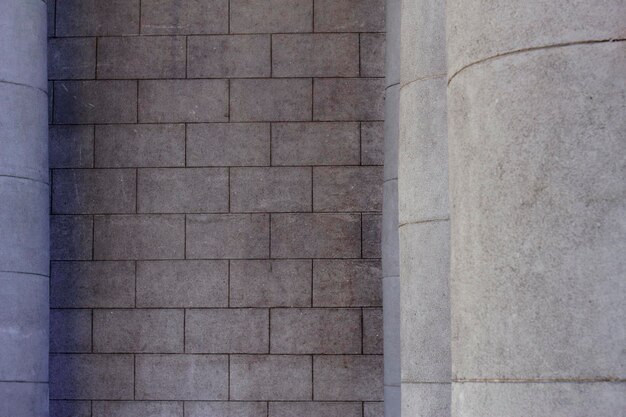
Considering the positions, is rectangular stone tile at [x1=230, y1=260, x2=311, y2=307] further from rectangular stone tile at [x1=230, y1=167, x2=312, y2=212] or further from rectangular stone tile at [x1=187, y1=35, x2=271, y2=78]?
rectangular stone tile at [x1=187, y1=35, x2=271, y2=78]

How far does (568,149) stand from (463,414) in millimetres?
1659

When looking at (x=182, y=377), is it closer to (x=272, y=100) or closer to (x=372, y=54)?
(x=272, y=100)

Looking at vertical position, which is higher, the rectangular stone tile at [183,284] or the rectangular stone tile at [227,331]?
the rectangular stone tile at [183,284]

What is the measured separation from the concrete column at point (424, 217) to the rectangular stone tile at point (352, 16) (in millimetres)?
5993

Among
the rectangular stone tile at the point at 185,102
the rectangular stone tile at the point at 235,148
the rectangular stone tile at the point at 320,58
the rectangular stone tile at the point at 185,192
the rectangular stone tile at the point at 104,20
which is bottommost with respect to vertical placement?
the rectangular stone tile at the point at 185,192

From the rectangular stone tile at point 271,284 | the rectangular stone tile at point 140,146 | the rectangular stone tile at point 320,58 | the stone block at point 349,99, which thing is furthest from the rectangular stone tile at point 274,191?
the rectangular stone tile at point 320,58

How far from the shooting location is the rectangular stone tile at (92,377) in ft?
60.0

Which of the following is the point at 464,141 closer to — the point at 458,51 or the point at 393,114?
the point at 458,51

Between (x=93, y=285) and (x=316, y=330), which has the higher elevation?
(x=93, y=285)

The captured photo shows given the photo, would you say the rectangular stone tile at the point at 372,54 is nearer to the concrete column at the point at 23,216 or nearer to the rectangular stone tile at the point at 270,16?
the rectangular stone tile at the point at 270,16

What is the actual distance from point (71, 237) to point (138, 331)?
195 cm

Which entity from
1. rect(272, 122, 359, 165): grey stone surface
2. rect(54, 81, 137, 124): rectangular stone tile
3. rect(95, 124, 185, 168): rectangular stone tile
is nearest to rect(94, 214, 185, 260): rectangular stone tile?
rect(95, 124, 185, 168): rectangular stone tile

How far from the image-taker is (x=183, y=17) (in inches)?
751

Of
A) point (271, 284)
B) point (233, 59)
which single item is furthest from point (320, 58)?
point (271, 284)
